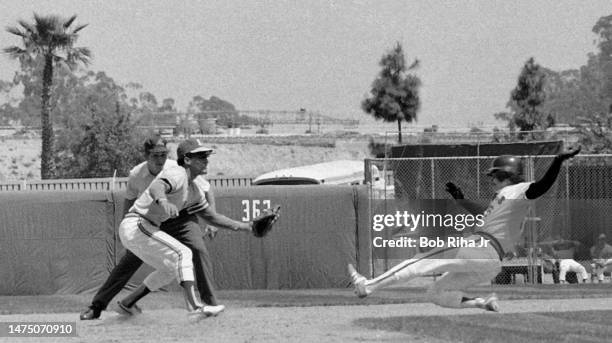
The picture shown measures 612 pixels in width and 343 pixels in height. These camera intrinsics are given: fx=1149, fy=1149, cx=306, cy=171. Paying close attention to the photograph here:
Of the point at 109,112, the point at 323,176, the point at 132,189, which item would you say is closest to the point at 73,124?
the point at 109,112

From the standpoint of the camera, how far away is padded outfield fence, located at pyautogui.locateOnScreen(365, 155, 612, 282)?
1944 cm

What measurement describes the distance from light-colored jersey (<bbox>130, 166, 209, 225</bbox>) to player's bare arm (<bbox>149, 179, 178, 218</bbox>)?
50mm

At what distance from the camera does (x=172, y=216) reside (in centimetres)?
1040

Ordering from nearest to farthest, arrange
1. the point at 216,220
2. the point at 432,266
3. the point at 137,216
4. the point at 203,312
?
the point at 432,266 < the point at 203,312 < the point at 137,216 < the point at 216,220

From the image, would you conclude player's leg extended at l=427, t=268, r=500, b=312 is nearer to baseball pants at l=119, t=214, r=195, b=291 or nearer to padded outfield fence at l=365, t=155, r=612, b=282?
baseball pants at l=119, t=214, r=195, b=291

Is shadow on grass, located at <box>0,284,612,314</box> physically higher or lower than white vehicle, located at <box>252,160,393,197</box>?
lower

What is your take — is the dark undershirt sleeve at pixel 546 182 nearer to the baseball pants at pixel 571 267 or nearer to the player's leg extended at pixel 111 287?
the player's leg extended at pixel 111 287

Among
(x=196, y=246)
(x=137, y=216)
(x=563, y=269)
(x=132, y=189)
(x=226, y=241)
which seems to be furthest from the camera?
(x=563, y=269)

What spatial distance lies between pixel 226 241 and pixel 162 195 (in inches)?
329

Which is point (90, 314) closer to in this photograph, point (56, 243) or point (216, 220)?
point (216, 220)

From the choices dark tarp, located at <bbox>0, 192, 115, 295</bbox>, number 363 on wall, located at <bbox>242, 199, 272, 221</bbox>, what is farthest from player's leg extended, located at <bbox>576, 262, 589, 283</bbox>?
dark tarp, located at <bbox>0, 192, 115, 295</bbox>

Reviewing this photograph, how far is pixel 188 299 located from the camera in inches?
420

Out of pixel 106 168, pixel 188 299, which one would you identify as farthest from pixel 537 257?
pixel 106 168

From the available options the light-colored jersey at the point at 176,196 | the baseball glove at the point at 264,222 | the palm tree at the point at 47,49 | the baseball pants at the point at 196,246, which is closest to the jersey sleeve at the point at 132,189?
the light-colored jersey at the point at 176,196
